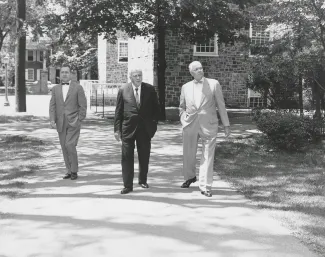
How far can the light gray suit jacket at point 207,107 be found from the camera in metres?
7.20

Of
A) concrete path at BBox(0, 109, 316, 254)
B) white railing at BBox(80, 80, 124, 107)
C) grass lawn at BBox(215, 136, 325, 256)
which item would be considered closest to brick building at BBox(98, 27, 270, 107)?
white railing at BBox(80, 80, 124, 107)

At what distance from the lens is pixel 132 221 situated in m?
5.61

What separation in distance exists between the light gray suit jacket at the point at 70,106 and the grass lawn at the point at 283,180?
9.18 feet

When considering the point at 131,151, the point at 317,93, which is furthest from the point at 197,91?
the point at 317,93

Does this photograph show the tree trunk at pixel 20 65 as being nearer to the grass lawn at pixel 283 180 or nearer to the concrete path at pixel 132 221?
the grass lawn at pixel 283 180

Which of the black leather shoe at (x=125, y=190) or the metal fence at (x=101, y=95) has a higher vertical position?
the metal fence at (x=101, y=95)

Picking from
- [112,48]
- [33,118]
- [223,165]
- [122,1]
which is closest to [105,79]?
[112,48]

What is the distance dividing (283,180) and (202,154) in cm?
202

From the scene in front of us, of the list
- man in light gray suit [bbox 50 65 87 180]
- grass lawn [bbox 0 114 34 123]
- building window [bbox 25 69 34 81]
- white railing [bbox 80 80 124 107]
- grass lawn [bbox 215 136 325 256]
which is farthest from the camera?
building window [bbox 25 69 34 81]

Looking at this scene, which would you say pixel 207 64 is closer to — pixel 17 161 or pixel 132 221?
pixel 17 161

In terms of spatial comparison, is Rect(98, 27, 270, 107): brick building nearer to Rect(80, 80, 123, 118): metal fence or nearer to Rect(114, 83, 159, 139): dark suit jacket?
Rect(80, 80, 123, 118): metal fence

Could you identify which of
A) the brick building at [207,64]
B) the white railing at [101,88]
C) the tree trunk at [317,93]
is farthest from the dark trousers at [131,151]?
the white railing at [101,88]

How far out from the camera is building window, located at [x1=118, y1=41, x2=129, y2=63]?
39688 mm

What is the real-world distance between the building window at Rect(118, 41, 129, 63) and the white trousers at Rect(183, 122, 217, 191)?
108ft
